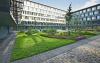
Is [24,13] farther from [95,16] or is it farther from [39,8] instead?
[95,16]

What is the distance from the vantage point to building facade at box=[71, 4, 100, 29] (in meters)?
88.9

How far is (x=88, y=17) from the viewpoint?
318 feet


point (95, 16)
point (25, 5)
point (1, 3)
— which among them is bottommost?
point (1, 3)

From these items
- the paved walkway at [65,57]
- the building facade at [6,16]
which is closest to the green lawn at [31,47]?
the paved walkway at [65,57]

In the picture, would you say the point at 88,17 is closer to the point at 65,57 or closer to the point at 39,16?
the point at 39,16

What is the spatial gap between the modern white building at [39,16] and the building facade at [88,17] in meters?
14.2

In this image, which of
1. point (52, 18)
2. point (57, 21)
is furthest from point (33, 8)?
Result: point (57, 21)

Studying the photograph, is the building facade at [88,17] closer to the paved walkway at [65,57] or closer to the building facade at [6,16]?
the building facade at [6,16]

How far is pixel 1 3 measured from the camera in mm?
11312

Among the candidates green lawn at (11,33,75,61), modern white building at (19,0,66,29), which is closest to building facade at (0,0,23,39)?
green lawn at (11,33,75,61)

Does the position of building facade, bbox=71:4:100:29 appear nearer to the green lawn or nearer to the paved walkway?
the green lawn

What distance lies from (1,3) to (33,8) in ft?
264

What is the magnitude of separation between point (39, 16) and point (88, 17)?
31.9 m

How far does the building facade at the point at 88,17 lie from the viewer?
8894 centimetres
